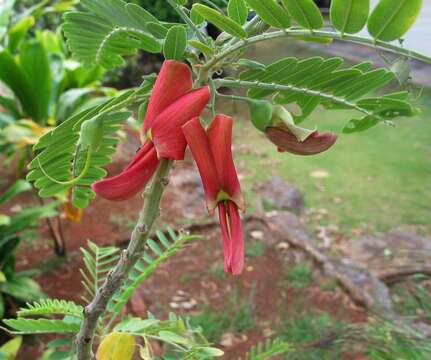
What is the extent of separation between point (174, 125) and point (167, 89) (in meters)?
0.03

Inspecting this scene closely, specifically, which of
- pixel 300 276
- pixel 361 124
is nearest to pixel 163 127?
pixel 361 124

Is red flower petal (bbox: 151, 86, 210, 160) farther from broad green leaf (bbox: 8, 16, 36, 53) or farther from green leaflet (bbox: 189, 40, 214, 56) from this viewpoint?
broad green leaf (bbox: 8, 16, 36, 53)

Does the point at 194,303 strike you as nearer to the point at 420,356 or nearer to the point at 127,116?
the point at 420,356

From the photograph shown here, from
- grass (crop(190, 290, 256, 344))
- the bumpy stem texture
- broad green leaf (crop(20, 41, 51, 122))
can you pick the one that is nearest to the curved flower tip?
the bumpy stem texture

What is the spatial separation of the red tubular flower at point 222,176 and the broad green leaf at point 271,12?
0.10 meters

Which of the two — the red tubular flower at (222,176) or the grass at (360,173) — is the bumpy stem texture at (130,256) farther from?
the grass at (360,173)

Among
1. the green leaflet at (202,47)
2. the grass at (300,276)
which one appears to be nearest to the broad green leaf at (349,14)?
the green leaflet at (202,47)

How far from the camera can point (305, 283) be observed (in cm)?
202

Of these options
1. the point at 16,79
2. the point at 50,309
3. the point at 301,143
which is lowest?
the point at 16,79

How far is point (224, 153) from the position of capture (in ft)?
1.37

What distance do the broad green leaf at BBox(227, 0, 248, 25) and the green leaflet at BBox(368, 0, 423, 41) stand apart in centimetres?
12

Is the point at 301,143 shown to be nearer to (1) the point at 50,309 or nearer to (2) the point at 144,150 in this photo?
(2) the point at 144,150

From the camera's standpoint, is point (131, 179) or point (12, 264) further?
point (12, 264)

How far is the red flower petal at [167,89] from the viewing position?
0.42 meters
